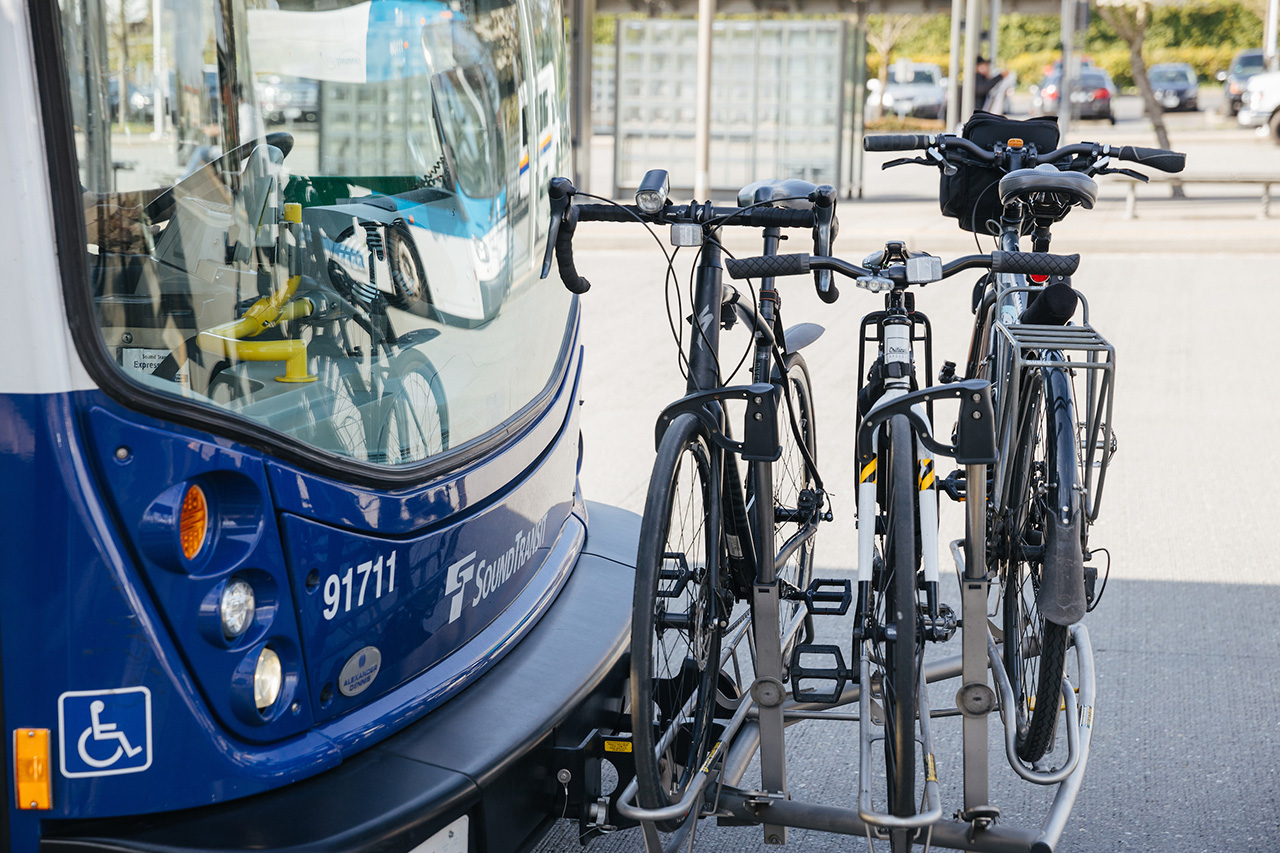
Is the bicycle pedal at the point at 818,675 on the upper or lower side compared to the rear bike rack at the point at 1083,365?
lower

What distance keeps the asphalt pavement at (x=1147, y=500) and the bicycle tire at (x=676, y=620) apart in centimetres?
47

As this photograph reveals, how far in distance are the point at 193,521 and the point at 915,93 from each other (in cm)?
3712

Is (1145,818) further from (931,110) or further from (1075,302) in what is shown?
(931,110)

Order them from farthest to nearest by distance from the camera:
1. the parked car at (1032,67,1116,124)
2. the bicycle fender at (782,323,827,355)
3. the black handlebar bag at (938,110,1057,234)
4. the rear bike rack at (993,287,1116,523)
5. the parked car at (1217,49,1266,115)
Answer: the parked car at (1217,49,1266,115) < the parked car at (1032,67,1116,124) < the black handlebar bag at (938,110,1057,234) < the bicycle fender at (782,323,827,355) < the rear bike rack at (993,287,1116,523)

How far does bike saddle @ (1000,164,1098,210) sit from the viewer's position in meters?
3.14

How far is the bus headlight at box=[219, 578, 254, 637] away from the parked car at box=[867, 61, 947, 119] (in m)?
35.3

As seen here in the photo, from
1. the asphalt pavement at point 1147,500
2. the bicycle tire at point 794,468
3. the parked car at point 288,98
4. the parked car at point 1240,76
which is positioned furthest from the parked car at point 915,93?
the parked car at point 288,98

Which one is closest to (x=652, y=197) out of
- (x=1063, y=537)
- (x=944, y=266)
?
(x=944, y=266)

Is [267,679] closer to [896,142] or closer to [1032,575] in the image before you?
[1032,575]

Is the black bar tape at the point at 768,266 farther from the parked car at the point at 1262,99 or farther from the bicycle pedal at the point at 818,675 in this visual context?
the parked car at the point at 1262,99

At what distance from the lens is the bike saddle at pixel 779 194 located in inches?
114

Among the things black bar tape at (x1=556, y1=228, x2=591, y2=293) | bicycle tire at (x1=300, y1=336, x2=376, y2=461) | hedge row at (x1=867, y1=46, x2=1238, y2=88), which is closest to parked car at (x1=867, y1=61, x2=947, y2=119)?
hedge row at (x1=867, y1=46, x2=1238, y2=88)

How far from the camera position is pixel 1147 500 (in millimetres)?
5891

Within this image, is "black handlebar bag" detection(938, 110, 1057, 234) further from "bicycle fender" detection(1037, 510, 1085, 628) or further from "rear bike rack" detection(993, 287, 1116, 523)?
"bicycle fender" detection(1037, 510, 1085, 628)
